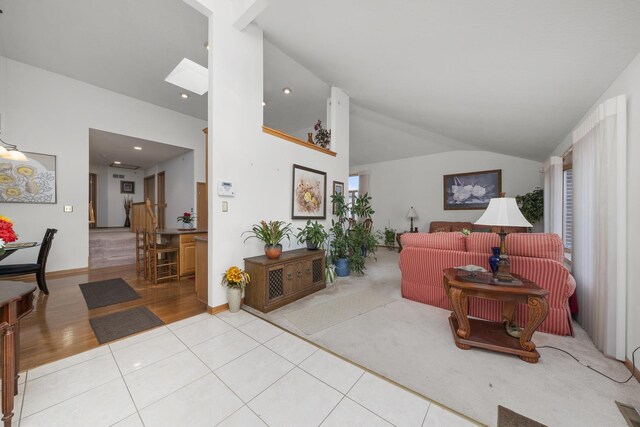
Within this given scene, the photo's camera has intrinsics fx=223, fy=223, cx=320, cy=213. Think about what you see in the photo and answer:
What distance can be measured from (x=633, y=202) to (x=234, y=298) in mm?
3614

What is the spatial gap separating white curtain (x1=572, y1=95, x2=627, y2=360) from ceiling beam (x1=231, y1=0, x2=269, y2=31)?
3.34 metres

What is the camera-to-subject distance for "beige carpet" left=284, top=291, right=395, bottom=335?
2.34 metres

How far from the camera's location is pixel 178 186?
19.9 feet

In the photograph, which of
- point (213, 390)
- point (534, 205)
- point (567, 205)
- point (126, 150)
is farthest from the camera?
point (126, 150)

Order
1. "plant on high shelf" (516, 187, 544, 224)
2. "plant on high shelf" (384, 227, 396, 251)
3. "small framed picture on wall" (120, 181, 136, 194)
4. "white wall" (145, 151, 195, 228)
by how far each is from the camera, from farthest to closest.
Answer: "small framed picture on wall" (120, 181, 136, 194) < "plant on high shelf" (384, 227, 396, 251) < "white wall" (145, 151, 195, 228) < "plant on high shelf" (516, 187, 544, 224)

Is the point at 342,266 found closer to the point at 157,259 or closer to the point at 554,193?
the point at 157,259

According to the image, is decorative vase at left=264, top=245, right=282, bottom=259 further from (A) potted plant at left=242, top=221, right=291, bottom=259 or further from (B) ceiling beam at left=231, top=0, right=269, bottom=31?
(B) ceiling beam at left=231, top=0, right=269, bottom=31

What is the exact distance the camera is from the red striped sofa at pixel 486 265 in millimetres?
2145

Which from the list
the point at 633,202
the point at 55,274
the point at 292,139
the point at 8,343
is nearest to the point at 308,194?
the point at 292,139

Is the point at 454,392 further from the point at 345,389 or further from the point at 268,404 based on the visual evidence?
the point at 268,404

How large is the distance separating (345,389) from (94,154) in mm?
8326

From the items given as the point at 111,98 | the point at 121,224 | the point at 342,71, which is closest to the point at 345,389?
the point at 342,71

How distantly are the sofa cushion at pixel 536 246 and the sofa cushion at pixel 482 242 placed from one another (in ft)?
0.42

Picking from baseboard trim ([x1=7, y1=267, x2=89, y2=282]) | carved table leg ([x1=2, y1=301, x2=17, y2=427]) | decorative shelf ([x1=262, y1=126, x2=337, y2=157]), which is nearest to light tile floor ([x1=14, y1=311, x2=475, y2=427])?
carved table leg ([x1=2, y1=301, x2=17, y2=427])
